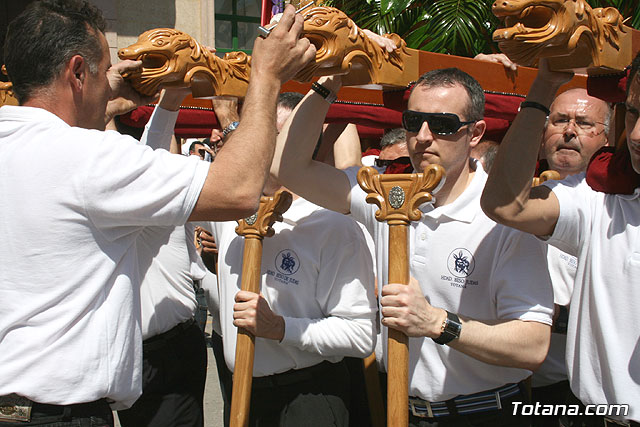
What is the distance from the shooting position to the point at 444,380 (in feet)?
7.10

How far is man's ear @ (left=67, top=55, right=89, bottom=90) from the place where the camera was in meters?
1.86

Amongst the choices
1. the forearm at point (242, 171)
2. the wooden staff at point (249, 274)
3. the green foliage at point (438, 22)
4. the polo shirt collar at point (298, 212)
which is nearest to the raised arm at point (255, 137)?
the forearm at point (242, 171)

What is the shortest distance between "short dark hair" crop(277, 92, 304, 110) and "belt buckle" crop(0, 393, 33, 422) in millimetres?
1634

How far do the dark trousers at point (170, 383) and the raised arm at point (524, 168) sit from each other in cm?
175

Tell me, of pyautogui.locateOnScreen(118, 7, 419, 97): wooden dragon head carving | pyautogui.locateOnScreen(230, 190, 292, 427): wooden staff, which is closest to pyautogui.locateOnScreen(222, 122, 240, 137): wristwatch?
pyautogui.locateOnScreen(118, 7, 419, 97): wooden dragon head carving

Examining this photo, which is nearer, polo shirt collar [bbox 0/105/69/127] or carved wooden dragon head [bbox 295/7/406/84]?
polo shirt collar [bbox 0/105/69/127]

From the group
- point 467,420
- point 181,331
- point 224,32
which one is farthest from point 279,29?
point 224,32

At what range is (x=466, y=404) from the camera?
2158mm

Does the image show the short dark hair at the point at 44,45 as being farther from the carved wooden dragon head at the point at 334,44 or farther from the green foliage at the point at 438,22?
the green foliage at the point at 438,22

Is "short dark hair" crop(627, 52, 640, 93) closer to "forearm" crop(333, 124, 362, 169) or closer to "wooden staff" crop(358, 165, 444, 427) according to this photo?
"wooden staff" crop(358, 165, 444, 427)

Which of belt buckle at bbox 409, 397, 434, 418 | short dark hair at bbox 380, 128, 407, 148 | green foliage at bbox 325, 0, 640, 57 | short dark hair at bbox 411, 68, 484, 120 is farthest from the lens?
green foliage at bbox 325, 0, 640, 57

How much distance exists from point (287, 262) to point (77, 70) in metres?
1.10

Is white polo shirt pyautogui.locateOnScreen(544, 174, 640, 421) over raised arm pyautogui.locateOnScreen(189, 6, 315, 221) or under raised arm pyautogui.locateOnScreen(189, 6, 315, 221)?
under

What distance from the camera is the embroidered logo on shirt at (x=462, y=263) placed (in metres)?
2.17
